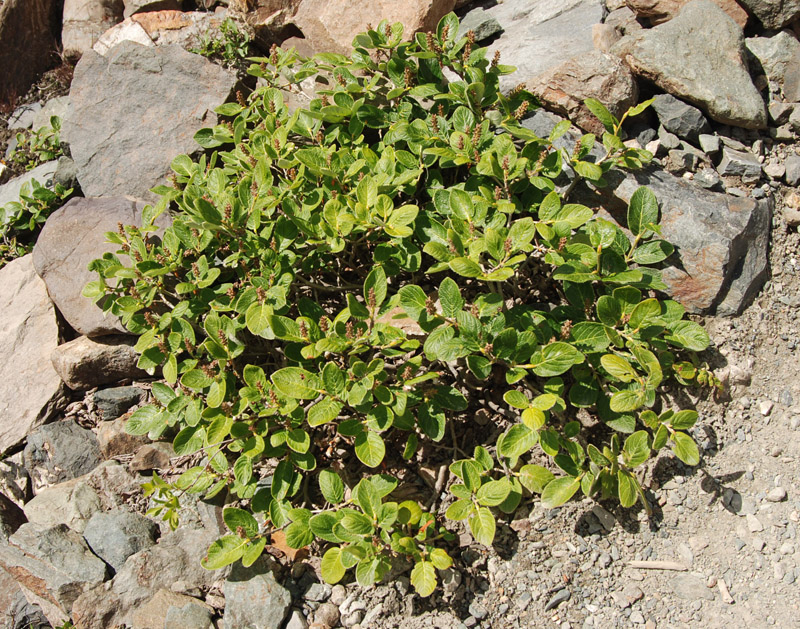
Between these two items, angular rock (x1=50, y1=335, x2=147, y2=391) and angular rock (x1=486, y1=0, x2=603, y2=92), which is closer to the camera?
angular rock (x1=50, y1=335, x2=147, y2=391)

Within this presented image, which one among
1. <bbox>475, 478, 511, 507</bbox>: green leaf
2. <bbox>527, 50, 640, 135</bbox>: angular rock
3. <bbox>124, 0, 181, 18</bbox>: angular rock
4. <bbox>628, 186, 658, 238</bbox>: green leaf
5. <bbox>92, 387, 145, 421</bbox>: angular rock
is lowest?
<bbox>475, 478, 511, 507</bbox>: green leaf

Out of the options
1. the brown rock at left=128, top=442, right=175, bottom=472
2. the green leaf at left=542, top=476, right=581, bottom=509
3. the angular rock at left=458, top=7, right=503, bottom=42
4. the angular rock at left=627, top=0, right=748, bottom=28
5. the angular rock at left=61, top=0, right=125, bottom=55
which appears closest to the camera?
the green leaf at left=542, top=476, right=581, bottom=509

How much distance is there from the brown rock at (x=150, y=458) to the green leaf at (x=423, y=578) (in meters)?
1.66

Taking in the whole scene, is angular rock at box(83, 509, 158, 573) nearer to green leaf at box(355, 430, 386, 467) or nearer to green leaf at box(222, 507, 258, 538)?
green leaf at box(222, 507, 258, 538)

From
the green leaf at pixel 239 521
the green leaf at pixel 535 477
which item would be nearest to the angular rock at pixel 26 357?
the green leaf at pixel 239 521

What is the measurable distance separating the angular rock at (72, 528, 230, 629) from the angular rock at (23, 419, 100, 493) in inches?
35.8

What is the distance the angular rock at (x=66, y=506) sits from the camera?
11.4ft

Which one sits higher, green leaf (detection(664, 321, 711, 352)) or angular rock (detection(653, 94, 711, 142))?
angular rock (detection(653, 94, 711, 142))

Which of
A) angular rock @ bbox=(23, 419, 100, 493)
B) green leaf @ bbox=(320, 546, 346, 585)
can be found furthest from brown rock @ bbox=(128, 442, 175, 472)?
green leaf @ bbox=(320, 546, 346, 585)

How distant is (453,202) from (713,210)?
1429 mm

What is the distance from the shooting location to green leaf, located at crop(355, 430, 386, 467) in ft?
9.06

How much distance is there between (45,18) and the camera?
648cm

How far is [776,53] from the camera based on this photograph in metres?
4.04

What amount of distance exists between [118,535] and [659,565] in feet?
8.54
